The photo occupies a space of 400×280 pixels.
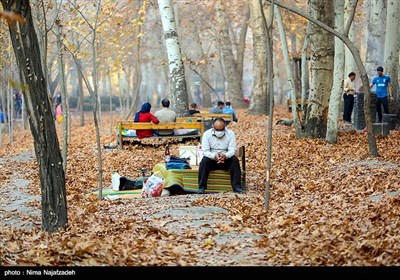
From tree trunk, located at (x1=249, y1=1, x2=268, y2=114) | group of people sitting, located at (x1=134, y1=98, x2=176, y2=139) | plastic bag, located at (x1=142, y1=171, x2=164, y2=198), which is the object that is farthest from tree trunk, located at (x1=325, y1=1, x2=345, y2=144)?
tree trunk, located at (x1=249, y1=1, x2=268, y2=114)

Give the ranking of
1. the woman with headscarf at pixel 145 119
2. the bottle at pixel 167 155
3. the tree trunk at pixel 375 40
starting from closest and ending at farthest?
the bottle at pixel 167 155
the woman with headscarf at pixel 145 119
the tree trunk at pixel 375 40

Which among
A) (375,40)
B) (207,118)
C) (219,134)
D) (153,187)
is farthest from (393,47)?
(153,187)

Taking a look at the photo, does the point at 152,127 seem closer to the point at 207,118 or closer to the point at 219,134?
the point at 207,118

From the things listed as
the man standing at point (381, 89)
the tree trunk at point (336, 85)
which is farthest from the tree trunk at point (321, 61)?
the man standing at point (381, 89)

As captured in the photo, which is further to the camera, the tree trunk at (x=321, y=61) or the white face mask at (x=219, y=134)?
the tree trunk at (x=321, y=61)

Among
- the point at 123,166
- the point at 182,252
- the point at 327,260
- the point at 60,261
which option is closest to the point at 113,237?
the point at 182,252

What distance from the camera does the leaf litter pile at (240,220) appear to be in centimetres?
757

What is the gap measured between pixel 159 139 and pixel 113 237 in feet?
44.3

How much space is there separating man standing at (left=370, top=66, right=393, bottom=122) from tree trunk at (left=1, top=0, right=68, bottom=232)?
1443 centimetres

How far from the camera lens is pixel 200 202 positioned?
473 inches

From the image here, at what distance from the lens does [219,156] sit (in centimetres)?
1353

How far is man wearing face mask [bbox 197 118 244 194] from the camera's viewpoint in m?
13.5

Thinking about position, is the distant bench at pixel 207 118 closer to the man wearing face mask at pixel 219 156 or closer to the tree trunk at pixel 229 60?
the man wearing face mask at pixel 219 156

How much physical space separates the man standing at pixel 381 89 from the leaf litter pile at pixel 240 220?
13.6 feet
